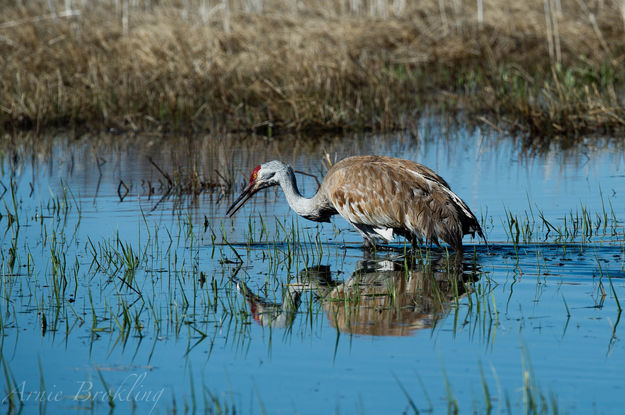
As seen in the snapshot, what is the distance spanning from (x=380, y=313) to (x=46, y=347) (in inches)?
74.6

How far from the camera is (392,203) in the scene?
25.4 ft

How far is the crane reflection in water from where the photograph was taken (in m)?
5.75

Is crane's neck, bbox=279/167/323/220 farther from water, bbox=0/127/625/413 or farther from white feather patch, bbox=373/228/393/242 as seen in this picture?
white feather patch, bbox=373/228/393/242

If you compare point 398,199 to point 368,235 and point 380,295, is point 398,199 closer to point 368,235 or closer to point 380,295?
point 368,235

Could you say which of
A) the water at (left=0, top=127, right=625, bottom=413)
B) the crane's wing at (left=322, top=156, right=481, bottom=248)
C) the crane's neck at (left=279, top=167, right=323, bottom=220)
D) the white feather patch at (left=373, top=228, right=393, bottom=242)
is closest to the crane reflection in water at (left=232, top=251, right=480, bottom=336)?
the water at (left=0, top=127, right=625, bottom=413)

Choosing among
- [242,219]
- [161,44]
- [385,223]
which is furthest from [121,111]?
[385,223]

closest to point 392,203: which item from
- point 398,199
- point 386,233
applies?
point 398,199

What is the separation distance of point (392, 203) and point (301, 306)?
71.4 inches

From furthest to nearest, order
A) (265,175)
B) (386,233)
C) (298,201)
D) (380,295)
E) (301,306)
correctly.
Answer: (265,175) → (298,201) → (386,233) → (380,295) → (301,306)

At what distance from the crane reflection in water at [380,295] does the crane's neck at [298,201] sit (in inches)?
40.5

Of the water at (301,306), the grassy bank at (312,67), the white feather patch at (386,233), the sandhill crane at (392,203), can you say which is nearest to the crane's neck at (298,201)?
the sandhill crane at (392,203)

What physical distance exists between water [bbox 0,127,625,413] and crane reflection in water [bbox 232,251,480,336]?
0.07ft

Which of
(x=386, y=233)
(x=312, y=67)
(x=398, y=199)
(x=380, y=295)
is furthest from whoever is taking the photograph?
(x=312, y=67)

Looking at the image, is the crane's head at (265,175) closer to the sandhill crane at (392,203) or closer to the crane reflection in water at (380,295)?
the sandhill crane at (392,203)
